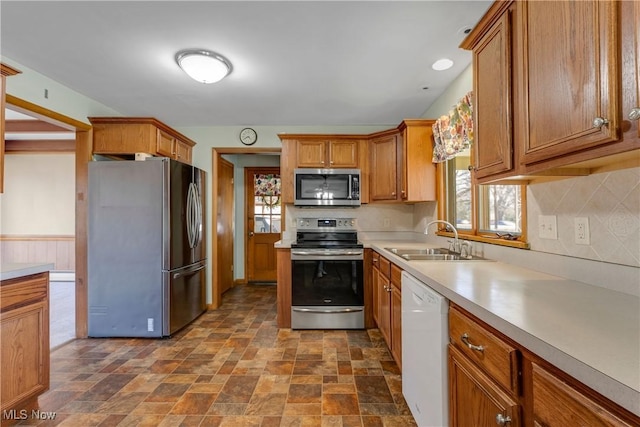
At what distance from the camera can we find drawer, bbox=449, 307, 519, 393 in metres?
0.82

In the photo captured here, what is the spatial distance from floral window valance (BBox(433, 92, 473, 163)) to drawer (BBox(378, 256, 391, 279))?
1.08 meters

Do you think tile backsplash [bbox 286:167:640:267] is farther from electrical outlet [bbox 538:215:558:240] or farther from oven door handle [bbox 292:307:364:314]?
oven door handle [bbox 292:307:364:314]

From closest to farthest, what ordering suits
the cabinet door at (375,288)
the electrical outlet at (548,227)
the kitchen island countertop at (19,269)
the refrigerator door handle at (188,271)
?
the electrical outlet at (548,227) < the kitchen island countertop at (19,269) < the cabinet door at (375,288) < the refrigerator door handle at (188,271)

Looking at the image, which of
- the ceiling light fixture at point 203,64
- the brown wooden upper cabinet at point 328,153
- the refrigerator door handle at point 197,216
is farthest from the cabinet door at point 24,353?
the brown wooden upper cabinet at point 328,153

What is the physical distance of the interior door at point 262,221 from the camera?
16.8 ft

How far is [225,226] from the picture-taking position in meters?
4.43

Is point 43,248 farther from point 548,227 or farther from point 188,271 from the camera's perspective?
point 548,227

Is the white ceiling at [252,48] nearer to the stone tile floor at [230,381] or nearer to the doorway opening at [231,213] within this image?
the doorway opening at [231,213]

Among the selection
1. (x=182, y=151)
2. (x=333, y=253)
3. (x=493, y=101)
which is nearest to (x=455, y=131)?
(x=493, y=101)

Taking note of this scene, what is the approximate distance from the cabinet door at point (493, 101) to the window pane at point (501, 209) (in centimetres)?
53

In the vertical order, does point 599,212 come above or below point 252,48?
below

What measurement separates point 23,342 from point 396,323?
7.53ft

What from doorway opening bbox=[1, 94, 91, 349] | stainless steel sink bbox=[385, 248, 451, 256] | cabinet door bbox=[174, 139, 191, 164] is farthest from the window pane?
doorway opening bbox=[1, 94, 91, 349]

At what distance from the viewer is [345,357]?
7.97 feet
